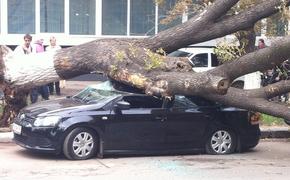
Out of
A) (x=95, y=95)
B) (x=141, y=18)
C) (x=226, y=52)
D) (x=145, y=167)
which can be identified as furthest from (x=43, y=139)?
(x=141, y=18)

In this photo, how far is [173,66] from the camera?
11930mm

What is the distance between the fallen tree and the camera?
11.3 meters

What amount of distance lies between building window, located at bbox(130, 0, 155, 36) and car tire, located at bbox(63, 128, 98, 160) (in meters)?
14.6

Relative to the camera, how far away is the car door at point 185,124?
38.3 feet

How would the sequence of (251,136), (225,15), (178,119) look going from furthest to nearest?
1. (225,15)
2. (251,136)
3. (178,119)

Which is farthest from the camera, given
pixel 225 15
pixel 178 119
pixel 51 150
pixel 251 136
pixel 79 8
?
pixel 79 8

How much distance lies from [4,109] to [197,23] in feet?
14.9

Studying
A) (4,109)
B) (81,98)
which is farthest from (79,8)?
(81,98)

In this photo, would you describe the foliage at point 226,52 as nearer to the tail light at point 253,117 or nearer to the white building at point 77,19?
the tail light at point 253,117

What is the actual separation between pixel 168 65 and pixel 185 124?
3.73ft

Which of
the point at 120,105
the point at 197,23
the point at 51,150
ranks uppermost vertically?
the point at 197,23

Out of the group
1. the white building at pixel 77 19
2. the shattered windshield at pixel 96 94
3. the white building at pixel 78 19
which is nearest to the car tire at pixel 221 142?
the shattered windshield at pixel 96 94

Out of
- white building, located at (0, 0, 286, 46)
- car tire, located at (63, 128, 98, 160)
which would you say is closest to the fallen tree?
car tire, located at (63, 128, 98, 160)

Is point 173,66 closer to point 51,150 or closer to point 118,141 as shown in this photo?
point 118,141
